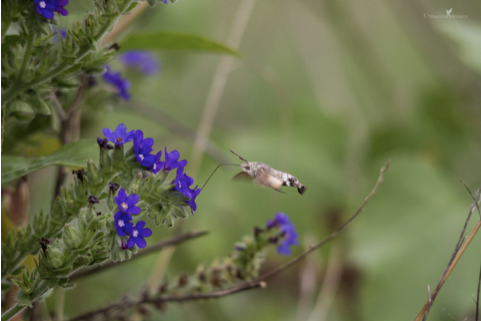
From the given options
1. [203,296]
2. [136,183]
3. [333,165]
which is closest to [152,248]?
[203,296]

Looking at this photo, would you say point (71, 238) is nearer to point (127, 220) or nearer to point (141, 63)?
point (127, 220)

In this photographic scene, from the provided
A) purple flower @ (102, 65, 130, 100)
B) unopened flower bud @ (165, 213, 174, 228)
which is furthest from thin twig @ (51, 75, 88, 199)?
unopened flower bud @ (165, 213, 174, 228)

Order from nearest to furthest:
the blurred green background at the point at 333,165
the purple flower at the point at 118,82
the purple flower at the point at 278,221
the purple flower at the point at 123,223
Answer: the purple flower at the point at 123,223
the purple flower at the point at 278,221
the purple flower at the point at 118,82
the blurred green background at the point at 333,165

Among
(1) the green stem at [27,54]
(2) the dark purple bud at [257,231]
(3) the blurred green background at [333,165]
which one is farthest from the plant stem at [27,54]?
(2) the dark purple bud at [257,231]

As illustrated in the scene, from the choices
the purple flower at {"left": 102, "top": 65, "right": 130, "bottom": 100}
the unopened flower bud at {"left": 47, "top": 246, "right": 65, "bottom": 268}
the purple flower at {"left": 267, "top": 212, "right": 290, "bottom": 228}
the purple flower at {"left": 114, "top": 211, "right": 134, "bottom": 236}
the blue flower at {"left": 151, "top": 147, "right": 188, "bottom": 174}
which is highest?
the blue flower at {"left": 151, "top": 147, "right": 188, "bottom": 174}

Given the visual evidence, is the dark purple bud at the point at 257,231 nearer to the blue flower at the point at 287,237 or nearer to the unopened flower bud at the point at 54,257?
the blue flower at the point at 287,237

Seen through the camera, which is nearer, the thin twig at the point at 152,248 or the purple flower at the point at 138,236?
the purple flower at the point at 138,236

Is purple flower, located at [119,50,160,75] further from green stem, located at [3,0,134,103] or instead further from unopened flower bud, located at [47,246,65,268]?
unopened flower bud, located at [47,246,65,268]

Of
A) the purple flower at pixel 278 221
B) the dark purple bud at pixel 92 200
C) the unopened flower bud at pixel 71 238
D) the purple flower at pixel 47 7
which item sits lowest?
the purple flower at pixel 278 221

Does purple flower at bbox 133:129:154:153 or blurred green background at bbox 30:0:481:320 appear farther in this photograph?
blurred green background at bbox 30:0:481:320
